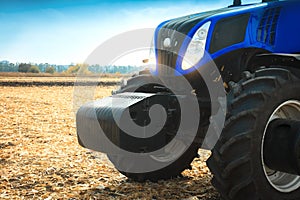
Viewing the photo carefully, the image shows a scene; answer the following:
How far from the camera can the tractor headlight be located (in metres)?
4.42

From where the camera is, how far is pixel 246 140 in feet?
11.1

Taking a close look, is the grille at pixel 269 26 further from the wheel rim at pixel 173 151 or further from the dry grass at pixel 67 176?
the dry grass at pixel 67 176

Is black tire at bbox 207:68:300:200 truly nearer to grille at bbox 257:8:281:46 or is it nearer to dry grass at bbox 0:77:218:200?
grille at bbox 257:8:281:46

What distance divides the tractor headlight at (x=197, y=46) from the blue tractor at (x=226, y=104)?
1 centimetres

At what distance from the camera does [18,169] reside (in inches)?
221

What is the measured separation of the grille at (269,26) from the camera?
443 cm

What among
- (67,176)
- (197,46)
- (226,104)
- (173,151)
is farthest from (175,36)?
(67,176)

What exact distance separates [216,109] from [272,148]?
92 cm

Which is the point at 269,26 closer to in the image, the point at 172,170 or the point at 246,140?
the point at 246,140

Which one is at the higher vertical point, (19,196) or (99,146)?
(99,146)

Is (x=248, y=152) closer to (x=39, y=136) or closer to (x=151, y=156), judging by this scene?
(x=151, y=156)

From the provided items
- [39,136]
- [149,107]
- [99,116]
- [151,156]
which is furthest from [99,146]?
[39,136]

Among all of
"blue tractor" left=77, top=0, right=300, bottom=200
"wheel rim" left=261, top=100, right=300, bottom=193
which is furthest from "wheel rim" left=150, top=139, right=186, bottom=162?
"wheel rim" left=261, top=100, right=300, bottom=193

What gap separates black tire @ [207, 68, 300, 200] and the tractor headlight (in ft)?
3.04
